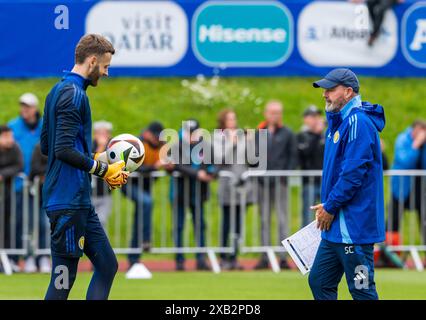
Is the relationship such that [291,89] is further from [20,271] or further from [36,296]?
[36,296]

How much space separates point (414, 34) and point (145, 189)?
5712 mm

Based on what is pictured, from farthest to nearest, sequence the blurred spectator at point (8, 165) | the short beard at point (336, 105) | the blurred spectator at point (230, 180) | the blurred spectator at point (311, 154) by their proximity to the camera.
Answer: the blurred spectator at point (311, 154), the blurred spectator at point (230, 180), the blurred spectator at point (8, 165), the short beard at point (336, 105)

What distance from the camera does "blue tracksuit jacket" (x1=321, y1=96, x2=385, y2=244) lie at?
922cm

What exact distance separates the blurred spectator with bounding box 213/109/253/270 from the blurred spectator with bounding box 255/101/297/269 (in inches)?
11.6

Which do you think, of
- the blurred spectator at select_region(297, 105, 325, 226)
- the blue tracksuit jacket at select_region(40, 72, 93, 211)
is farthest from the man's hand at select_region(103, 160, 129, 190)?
the blurred spectator at select_region(297, 105, 325, 226)

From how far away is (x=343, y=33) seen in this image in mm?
19609

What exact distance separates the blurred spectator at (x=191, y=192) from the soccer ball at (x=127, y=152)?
7.25m

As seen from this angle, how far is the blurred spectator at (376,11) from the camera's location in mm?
19500

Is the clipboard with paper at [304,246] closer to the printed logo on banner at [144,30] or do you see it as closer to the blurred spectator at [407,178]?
the blurred spectator at [407,178]

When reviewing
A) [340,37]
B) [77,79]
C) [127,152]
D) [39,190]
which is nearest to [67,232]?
[127,152]

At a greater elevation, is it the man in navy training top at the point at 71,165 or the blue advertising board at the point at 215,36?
the blue advertising board at the point at 215,36

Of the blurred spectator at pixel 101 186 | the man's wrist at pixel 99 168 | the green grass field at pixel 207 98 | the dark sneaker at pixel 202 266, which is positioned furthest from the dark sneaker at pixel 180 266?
the man's wrist at pixel 99 168

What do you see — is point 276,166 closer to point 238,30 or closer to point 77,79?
point 238,30

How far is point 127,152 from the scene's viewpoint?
9648 millimetres
